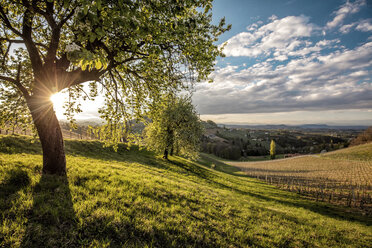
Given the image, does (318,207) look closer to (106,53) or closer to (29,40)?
(106,53)

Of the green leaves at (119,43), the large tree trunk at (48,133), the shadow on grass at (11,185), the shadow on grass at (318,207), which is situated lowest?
the shadow on grass at (318,207)

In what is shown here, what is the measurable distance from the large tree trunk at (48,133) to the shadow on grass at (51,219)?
1346 mm

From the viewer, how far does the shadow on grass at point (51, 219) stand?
12.3 feet

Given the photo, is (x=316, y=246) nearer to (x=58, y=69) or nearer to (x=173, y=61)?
(x=173, y=61)

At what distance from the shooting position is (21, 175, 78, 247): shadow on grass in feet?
12.3

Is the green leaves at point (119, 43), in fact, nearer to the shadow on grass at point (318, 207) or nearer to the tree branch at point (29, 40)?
the tree branch at point (29, 40)

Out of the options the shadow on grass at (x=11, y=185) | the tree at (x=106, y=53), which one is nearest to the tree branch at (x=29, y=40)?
the tree at (x=106, y=53)

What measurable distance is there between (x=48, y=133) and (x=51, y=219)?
449 cm

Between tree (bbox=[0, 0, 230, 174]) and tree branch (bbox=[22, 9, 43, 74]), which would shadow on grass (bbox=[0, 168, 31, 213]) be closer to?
tree (bbox=[0, 0, 230, 174])

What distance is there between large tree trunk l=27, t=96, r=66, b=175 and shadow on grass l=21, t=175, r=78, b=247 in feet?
4.42

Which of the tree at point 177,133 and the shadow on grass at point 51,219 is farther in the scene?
the tree at point 177,133

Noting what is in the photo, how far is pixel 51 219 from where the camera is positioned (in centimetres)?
444

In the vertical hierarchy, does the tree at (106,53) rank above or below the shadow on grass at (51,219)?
above

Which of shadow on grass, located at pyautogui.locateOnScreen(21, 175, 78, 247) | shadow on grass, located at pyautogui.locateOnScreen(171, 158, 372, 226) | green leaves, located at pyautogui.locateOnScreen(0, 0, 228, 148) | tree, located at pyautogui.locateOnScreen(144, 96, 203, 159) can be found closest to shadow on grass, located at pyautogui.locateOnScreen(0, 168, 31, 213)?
shadow on grass, located at pyautogui.locateOnScreen(21, 175, 78, 247)
